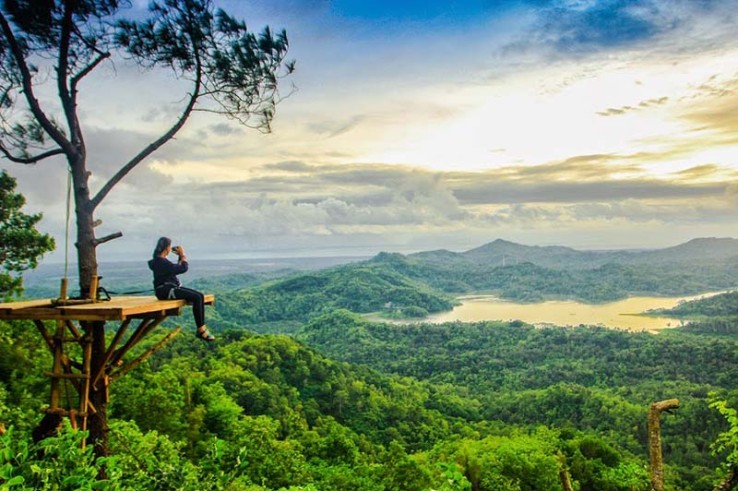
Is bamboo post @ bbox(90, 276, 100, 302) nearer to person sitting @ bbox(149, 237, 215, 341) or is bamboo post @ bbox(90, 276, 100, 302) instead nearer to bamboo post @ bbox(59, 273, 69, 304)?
bamboo post @ bbox(59, 273, 69, 304)

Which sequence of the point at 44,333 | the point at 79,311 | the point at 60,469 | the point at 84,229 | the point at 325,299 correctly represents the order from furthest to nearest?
the point at 325,299 → the point at 84,229 → the point at 44,333 → the point at 79,311 → the point at 60,469

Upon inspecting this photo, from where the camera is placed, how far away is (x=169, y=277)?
5.73 m

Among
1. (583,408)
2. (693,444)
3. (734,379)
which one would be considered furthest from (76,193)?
(734,379)

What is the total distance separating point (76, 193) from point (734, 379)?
90.0m

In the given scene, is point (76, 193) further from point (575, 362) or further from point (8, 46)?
point (575, 362)

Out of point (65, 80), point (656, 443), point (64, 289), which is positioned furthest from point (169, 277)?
point (656, 443)

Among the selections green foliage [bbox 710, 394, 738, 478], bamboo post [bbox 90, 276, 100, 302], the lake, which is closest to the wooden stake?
bamboo post [bbox 90, 276, 100, 302]

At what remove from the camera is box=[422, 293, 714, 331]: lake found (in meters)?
140

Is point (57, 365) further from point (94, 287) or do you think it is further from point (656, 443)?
point (656, 443)

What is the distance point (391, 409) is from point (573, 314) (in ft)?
439

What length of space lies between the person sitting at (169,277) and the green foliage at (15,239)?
867 cm

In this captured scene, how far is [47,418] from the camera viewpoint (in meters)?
5.08

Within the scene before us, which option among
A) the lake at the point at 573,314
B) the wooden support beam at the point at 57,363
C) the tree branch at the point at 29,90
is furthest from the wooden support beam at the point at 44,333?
the lake at the point at 573,314

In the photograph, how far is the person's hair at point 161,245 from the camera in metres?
5.72
